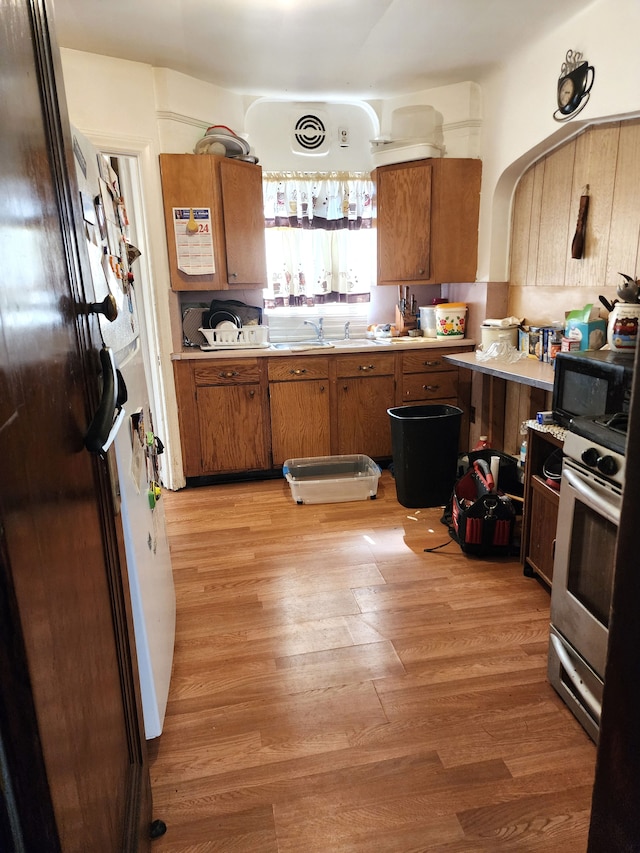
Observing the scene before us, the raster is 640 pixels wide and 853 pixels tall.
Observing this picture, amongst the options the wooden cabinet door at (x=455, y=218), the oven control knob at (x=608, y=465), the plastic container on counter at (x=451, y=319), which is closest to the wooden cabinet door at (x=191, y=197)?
the wooden cabinet door at (x=455, y=218)

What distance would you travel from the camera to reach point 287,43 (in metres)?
2.91

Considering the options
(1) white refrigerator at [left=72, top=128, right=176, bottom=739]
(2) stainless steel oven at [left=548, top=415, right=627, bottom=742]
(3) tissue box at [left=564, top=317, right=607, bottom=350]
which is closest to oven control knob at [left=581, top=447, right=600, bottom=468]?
(2) stainless steel oven at [left=548, top=415, right=627, bottom=742]

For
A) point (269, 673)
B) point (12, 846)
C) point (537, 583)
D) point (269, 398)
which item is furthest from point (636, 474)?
point (269, 398)

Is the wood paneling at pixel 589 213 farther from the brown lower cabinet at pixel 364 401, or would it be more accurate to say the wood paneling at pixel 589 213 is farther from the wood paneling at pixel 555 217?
the brown lower cabinet at pixel 364 401

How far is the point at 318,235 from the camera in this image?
4.08 m

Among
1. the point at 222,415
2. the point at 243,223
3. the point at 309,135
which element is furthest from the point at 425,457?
the point at 309,135

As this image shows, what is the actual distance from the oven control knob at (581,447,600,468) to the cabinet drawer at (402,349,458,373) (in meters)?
2.25

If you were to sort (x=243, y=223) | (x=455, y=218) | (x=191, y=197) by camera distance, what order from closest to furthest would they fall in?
1. (x=191, y=197)
2. (x=243, y=223)
3. (x=455, y=218)

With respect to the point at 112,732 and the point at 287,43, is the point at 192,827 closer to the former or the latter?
the point at 112,732

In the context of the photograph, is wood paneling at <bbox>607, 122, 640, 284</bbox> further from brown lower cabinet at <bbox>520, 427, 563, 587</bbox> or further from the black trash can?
the black trash can

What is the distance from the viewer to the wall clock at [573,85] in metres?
2.59

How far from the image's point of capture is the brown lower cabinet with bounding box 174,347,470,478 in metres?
3.51

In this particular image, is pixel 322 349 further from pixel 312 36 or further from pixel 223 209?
pixel 312 36

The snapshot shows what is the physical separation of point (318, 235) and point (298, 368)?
1.16 meters
